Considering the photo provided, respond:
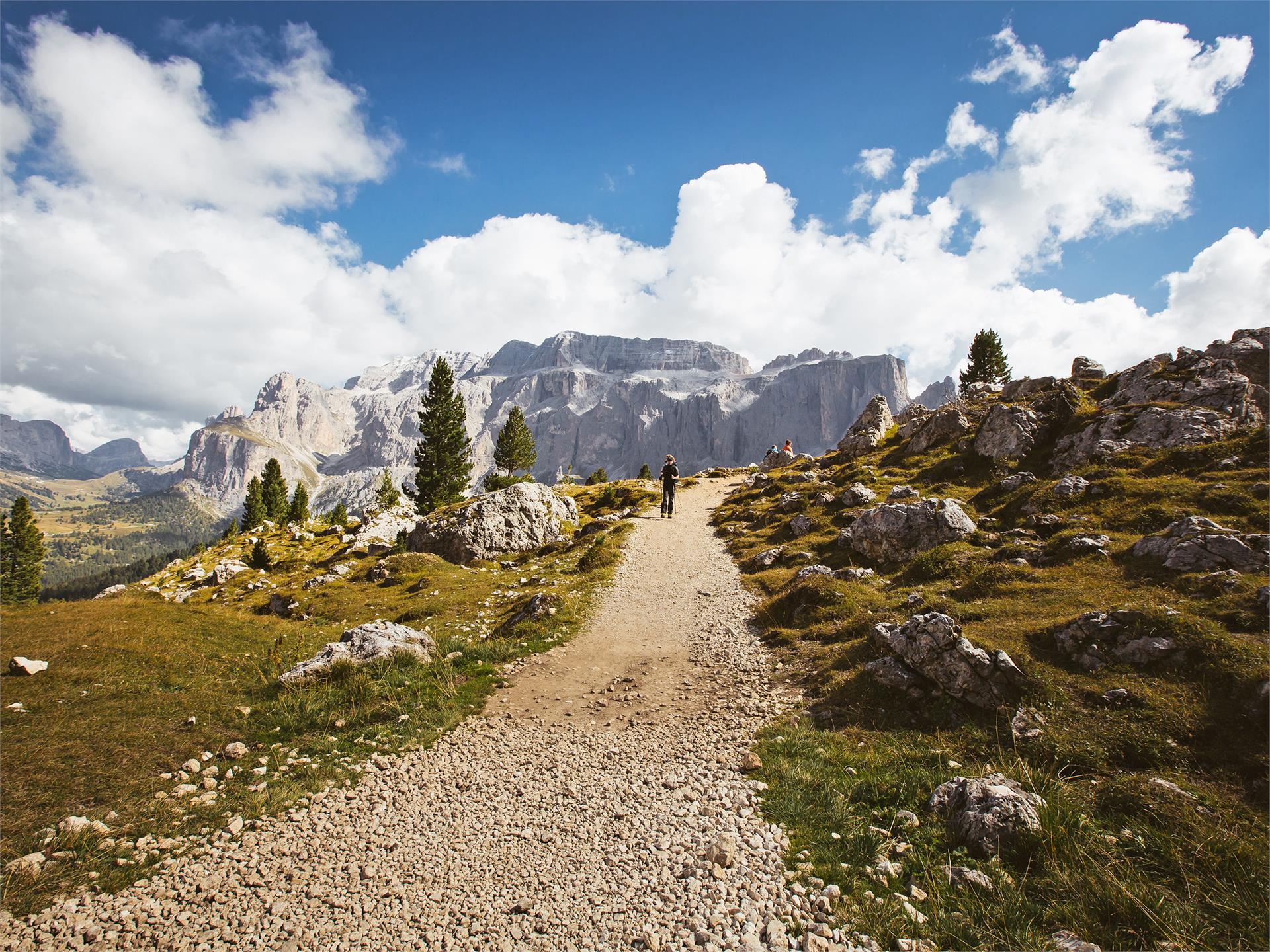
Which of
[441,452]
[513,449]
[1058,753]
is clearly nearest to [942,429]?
[1058,753]

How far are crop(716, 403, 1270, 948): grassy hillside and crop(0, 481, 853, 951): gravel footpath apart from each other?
48.3 inches

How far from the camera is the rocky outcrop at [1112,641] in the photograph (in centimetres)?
1055

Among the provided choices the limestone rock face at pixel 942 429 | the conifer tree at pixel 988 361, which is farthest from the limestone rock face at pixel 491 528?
the conifer tree at pixel 988 361

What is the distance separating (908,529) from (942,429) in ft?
85.1

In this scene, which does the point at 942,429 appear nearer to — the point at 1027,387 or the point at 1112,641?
the point at 1027,387

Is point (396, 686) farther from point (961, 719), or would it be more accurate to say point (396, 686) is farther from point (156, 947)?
point (961, 719)

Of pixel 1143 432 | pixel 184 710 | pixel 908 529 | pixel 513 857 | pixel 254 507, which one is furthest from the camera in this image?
pixel 254 507

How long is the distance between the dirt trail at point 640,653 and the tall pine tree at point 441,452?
43268 mm

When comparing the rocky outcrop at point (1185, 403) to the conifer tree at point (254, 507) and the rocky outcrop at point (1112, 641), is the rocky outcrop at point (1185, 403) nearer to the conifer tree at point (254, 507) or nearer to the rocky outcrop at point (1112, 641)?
the rocky outcrop at point (1112, 641)

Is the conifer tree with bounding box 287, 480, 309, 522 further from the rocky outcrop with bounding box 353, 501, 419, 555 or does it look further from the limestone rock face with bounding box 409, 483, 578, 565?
the limestone rock face with bounding box 409, 483, 578, 565

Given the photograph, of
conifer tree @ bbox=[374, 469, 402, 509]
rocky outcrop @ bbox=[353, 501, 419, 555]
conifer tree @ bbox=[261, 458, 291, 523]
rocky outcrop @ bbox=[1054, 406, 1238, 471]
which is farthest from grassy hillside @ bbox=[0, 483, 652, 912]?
conifer tree @ bbox=[261, 458, 291, 523]

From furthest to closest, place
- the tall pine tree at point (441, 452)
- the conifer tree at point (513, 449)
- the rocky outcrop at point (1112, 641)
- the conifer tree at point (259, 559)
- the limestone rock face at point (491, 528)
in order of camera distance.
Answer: the conifer tree at point (513, 449)
the tall pine tree at point (441, 452)
the conifer tree at point (259, 559)
the limestone rock face at point (491, 528)
the rocky outcrop at point (1112, 641)

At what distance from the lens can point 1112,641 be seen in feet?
36.9

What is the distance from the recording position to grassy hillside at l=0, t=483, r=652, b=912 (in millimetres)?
8000
